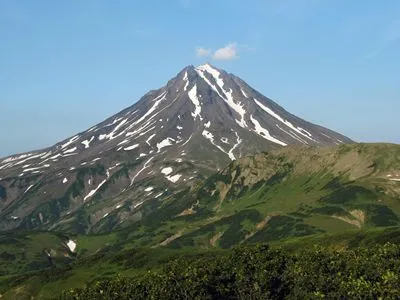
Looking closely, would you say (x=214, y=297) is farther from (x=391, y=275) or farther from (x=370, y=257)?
(x=391, y=275)

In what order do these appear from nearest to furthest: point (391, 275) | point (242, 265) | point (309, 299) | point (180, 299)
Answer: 1. point (391, 275)
2. point (309, 299)
3. point (180, 299)
4. point (242, 265)

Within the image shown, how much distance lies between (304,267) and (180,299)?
2489 centimetres

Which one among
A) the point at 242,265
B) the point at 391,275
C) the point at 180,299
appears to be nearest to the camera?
the point at 391,275

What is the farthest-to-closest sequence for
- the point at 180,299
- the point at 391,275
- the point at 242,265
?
1. the point at 242,265
2. the point at 180,299
3. the point at 391,275

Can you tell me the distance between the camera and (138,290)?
373 ft

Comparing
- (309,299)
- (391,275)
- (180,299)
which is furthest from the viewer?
(180,299)

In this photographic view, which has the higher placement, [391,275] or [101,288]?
[391,275]

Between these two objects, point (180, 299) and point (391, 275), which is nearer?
point (391, 275)

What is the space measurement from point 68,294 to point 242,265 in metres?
37.5

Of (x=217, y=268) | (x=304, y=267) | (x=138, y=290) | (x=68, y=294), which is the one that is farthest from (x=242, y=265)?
(x=68, y=294)

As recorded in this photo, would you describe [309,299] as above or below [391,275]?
below

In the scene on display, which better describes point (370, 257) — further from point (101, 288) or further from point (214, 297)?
point (101, 288)

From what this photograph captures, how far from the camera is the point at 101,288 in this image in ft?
398

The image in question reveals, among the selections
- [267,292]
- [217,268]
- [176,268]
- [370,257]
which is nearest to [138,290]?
[176,268]
